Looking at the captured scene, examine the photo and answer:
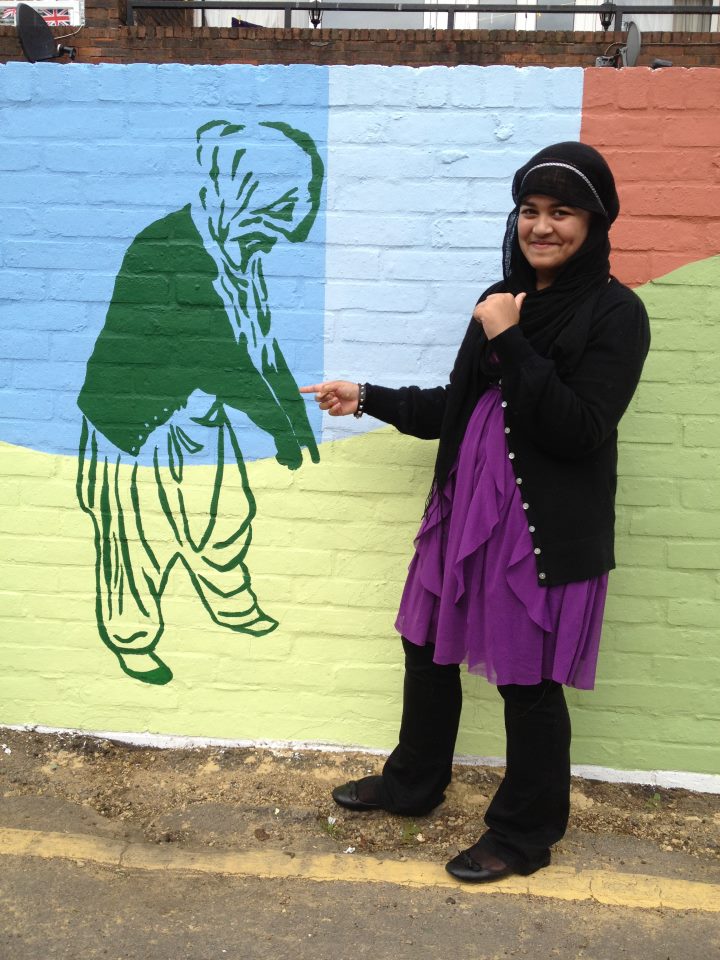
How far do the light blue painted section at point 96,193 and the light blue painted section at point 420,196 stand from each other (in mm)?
81

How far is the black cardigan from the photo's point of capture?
194cm

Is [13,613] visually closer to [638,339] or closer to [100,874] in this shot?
[100,874]

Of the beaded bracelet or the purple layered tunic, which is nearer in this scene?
the purple layered tunic

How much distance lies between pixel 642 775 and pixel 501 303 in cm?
162

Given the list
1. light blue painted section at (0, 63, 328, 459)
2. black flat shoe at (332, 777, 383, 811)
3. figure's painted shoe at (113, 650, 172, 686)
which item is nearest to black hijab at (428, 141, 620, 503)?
light blue painted section at (0, 63, 328, 459)

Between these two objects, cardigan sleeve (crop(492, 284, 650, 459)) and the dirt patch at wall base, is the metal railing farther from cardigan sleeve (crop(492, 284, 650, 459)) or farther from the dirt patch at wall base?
the dirt patch at wall base

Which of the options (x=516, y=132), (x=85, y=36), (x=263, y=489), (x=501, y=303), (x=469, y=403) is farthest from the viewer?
(x=85, y=36)

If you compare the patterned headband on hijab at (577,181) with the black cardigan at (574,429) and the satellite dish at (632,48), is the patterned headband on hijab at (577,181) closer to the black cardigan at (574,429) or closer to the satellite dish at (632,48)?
the black cardigan at (574,429)

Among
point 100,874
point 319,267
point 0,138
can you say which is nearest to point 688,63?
point 319,267

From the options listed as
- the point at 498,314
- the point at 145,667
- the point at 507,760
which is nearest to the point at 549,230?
the point at 498,314

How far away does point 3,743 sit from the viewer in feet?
9.45

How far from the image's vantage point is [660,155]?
2.44 m

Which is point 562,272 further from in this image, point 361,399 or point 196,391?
point 196,391

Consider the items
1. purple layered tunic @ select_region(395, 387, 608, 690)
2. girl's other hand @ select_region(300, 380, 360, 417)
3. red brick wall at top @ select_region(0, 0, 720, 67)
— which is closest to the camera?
purple layered tunic @ select_region(395, 387, 608, 690)
